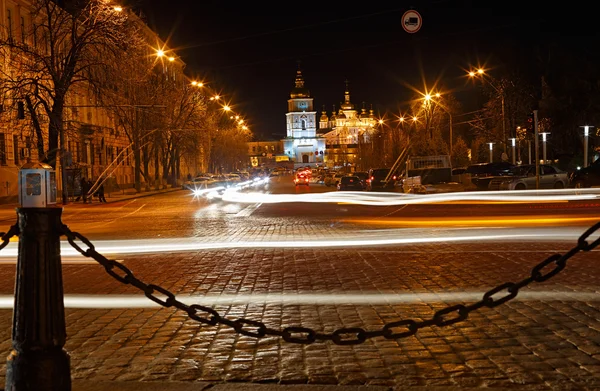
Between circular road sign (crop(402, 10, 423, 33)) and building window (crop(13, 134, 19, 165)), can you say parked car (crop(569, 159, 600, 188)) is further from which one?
building window (crop(13, 134, 19, 165))

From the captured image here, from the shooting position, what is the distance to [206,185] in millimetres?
61281

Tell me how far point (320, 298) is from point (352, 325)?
1749 millimetres

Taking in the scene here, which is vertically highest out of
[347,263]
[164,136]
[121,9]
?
[121,9]

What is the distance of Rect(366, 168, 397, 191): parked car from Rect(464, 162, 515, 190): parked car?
22.7 ft

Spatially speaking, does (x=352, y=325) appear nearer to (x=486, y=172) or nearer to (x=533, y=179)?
(x=533, y=179)

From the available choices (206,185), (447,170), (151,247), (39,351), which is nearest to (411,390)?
(39,351)

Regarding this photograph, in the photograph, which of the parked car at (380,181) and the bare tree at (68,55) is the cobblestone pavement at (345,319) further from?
the parked car at (380,181)

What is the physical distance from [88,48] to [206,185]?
74.2ft

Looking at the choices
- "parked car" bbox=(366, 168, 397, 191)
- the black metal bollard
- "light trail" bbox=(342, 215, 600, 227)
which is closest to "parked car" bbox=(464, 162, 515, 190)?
"parked car" bbox=(366, 168, 397, 191)

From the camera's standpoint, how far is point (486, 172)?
4775cm

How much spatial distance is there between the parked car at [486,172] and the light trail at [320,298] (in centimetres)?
3541

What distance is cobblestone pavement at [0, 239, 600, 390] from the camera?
5.65 m

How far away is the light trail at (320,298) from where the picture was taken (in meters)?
8.68

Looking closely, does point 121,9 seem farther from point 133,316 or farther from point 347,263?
point 133,316
